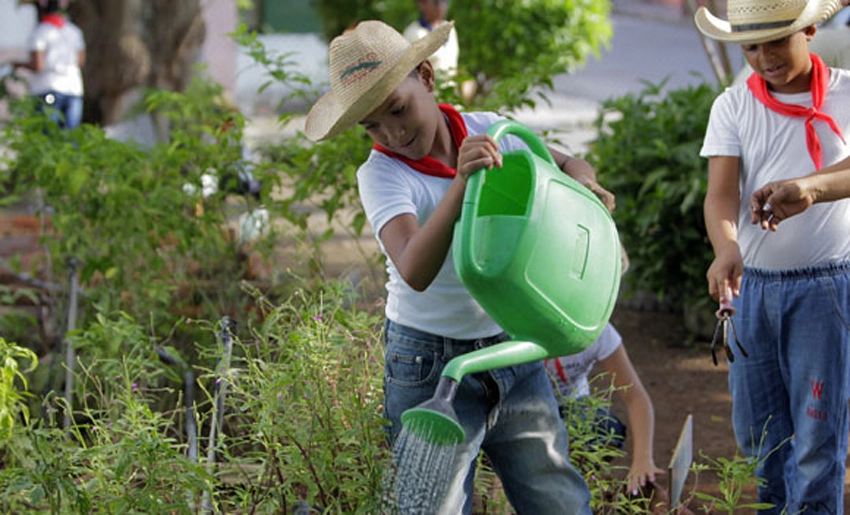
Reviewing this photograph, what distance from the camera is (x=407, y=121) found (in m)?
2.26

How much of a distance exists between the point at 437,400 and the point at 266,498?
72 centimetres

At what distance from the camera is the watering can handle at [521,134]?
84.7 inches

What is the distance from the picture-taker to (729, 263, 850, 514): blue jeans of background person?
9.29 ft

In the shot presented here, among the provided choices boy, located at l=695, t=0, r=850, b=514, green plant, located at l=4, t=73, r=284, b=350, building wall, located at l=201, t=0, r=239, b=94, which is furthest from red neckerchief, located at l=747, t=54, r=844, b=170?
building wall, located at l=201, t=0, r=239, b=94

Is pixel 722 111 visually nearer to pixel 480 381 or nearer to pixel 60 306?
pixel 480 381

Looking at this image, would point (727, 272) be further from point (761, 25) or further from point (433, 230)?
point (433, 230)

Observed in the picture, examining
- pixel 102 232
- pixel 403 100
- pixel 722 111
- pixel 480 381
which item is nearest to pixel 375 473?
pixel 480 381

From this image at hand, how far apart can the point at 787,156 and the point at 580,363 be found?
0.81m

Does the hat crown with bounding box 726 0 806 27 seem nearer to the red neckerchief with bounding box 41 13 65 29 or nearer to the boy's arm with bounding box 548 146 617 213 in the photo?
the boy's arm with bounding box 548 146 617 213

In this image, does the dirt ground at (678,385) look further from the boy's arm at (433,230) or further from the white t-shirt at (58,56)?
the white t-shirt at (58,56)

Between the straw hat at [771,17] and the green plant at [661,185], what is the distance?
7.34ft

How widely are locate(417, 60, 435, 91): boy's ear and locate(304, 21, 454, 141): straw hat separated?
29 mm

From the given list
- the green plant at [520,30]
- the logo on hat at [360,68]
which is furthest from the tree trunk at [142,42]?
the logo on hat at [360,68]

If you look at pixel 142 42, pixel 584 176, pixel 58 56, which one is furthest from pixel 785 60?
pixel 58 56
